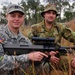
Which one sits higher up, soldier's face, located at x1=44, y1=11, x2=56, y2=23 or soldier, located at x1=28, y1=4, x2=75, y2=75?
soldier's face, located at x1=44, y1=11, x2=56, y2=23

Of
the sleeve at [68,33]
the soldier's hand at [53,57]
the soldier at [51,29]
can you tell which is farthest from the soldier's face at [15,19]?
the sleeve at [68,33]

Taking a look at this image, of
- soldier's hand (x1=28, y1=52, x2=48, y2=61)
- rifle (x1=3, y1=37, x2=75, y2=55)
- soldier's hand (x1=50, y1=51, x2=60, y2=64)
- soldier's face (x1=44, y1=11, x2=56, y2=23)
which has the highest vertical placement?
soldier's face (x1=44, y1=11, x2=56, y2=23)

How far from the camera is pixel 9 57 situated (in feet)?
9.09

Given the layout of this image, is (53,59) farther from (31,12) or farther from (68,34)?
(31,12)

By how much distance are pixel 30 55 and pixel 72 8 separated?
39.7 meters

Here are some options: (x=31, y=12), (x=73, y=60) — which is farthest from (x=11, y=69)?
(x=31, y=12)

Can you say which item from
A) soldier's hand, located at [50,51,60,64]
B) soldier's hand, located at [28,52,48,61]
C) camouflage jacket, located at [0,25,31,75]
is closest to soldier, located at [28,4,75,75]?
soldier's hand, located at [50,51,60,64]

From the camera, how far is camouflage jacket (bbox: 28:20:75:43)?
4.68m

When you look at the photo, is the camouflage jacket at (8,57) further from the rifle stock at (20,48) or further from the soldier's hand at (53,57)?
the soldier's hand at (53,57)

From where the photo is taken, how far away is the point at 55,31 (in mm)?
4773

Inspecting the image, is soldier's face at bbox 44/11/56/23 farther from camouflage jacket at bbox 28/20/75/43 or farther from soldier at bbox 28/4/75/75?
camouflage jacket at bbox 28/20/75/43

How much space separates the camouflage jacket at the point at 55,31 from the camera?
184 inches

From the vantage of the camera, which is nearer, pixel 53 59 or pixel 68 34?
pixel 53 59

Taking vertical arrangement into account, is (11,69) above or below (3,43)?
below
